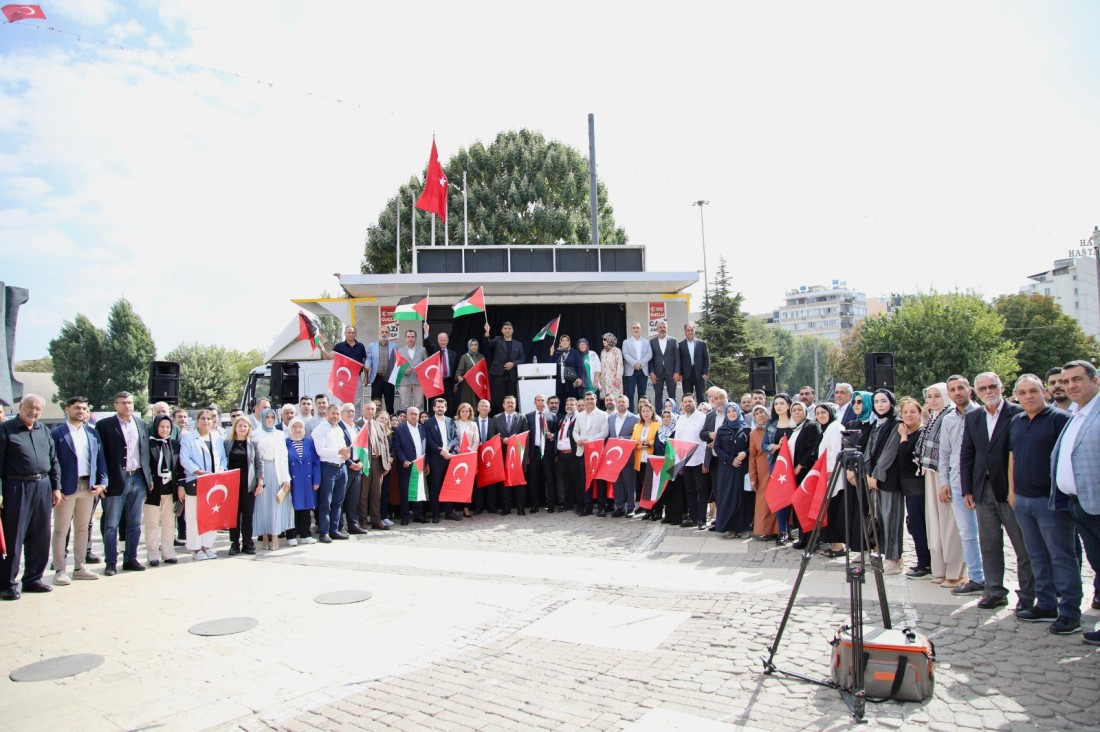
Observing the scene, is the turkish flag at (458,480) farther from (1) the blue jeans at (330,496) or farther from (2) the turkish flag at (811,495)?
(2) the turkish flag at (811,495)

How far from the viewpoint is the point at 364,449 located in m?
11.3

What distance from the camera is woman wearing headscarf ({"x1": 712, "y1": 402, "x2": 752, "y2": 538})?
34.1 ft

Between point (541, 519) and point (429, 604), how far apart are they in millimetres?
5544

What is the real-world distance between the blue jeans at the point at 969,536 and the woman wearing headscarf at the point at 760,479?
2954mm

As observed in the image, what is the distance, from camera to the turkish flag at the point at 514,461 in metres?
12.7

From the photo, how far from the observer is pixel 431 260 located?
15.9 m

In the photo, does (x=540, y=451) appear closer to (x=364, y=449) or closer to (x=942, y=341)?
(x=364, y=449)

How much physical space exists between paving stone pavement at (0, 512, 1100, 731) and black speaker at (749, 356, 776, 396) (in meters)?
5.11

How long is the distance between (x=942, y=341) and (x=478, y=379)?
119ft

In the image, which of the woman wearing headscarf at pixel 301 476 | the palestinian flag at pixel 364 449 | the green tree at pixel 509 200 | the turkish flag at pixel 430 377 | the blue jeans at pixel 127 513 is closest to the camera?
the blue jeans at pixel 127 513

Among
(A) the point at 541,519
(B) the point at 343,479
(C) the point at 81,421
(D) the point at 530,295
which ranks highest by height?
(D) the point at 530,295

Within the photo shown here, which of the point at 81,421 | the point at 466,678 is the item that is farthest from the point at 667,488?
the point at 81,421

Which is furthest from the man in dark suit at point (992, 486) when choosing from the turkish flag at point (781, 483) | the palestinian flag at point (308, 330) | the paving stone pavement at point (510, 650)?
the palestinian flag at point (308, 330)

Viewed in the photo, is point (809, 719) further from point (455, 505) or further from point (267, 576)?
point (455, 505)
